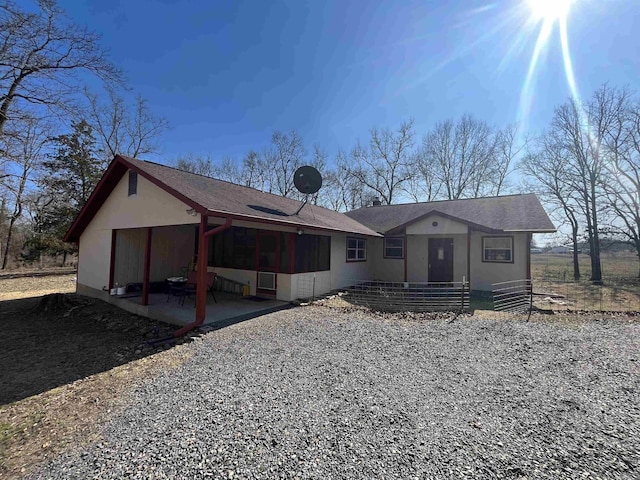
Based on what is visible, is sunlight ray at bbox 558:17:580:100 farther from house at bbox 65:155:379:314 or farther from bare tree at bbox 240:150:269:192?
bare tree at bbox 240:150:269:192

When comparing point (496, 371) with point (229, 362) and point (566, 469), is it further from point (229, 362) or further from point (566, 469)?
point (229, 362)

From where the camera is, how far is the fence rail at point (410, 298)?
29.3 feet

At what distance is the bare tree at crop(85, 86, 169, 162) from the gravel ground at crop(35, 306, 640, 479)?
24.1 metres

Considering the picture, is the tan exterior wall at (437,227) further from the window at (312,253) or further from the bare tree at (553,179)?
the bare tree at (553,179)

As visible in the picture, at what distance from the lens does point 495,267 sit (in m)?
11.9

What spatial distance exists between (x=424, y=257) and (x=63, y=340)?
40.1ft

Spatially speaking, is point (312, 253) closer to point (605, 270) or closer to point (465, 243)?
point (465, 243)

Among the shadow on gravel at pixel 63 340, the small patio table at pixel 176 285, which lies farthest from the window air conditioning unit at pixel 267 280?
the shadow on gravel at pixel 63 340

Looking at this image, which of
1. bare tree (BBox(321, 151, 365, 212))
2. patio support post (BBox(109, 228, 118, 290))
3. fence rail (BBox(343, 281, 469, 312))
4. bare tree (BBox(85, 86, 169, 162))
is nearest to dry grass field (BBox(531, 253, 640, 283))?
fence rail (BBox(343, 281, 469, 312))

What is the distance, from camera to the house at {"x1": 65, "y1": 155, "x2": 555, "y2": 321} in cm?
800

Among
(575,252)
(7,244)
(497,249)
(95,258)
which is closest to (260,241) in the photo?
(95,258)

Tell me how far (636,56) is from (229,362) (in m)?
17.8

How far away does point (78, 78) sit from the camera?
12.7 metres

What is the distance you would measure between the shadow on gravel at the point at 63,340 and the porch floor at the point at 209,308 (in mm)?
230
